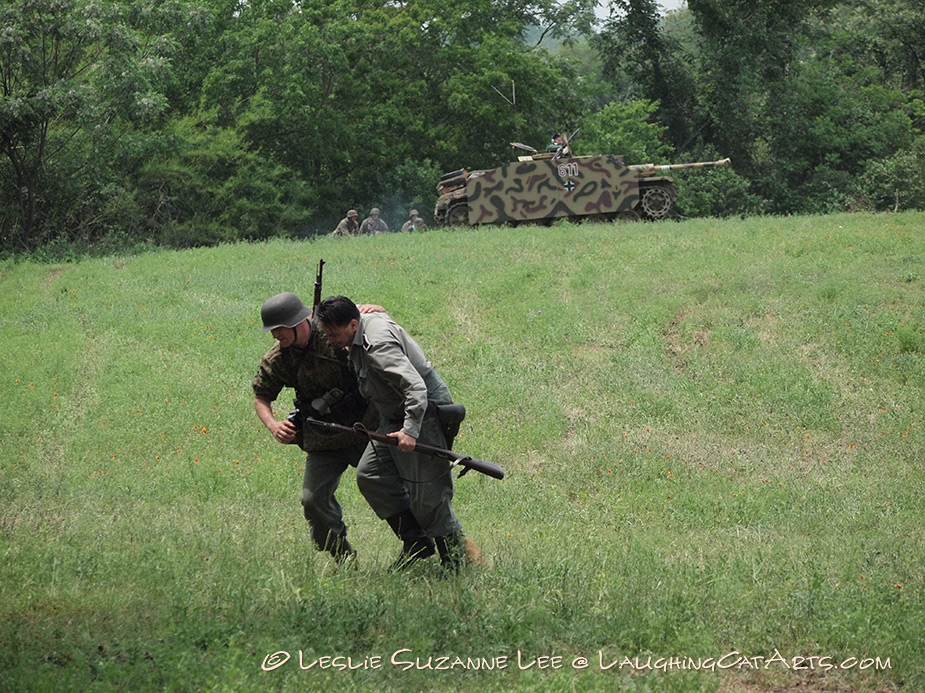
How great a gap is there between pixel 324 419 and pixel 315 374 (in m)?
0.28

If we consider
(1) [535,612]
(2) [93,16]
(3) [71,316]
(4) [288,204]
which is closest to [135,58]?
(2) [93,16]

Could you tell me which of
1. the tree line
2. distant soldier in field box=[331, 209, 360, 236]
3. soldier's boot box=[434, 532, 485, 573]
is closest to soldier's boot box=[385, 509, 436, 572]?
soldier's boot box=[434, 532, 485, 573]

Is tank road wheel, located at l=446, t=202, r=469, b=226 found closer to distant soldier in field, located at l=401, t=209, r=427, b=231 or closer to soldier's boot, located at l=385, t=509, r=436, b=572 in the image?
distant soldier in field, located at l=401, t=209, r=427, b=231

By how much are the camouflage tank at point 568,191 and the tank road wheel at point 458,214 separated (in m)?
0.89

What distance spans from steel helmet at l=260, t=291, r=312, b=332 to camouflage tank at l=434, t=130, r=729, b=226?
19.4m

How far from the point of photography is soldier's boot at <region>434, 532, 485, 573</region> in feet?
23.5

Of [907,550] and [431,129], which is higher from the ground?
[431,129]

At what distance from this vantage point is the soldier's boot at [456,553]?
7.16 m

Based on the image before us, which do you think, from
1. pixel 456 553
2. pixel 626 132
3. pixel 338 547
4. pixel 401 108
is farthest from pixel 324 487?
pixel 626 132

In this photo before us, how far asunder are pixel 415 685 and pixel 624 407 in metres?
8.21

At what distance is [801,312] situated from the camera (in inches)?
623

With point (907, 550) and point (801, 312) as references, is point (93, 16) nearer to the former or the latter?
point (801, 312)

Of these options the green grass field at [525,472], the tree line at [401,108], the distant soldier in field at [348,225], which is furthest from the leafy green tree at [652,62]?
the green grass field at [525,472]

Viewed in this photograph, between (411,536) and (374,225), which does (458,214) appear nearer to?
(374,225)
